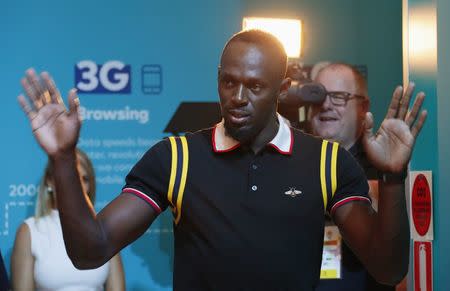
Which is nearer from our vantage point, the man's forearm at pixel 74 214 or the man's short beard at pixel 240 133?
the man's forearm at pixel 74 214

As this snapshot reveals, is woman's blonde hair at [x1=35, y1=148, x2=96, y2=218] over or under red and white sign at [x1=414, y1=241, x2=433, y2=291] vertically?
over

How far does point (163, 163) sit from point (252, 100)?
0.29 meters

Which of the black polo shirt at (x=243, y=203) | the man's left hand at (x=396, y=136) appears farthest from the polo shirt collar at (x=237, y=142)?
the man's left hand at (x=396, y=136)

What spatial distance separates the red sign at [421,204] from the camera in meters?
2.90

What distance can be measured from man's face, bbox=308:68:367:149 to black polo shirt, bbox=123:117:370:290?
1.38 meters

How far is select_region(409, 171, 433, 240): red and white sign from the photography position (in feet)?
9.47

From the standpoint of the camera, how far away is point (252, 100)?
1924 mm

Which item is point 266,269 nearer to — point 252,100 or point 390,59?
point 252,100

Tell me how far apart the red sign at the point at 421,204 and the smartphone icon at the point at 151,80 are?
1.72 metres

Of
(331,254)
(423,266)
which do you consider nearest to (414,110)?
(423,266)

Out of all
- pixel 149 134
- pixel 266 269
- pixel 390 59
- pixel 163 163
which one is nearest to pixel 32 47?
pixel 149 134

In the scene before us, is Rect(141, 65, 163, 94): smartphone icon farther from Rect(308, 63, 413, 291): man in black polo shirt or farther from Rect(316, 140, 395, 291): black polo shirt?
Rect(316, 140, 395, 291): black polo shirt

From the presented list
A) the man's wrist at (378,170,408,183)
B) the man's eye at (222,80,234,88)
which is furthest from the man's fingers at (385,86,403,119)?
the man's eye at (222,80,234,88)

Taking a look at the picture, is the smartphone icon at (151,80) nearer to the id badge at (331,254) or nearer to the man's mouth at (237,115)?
the id badge at (331,254)
